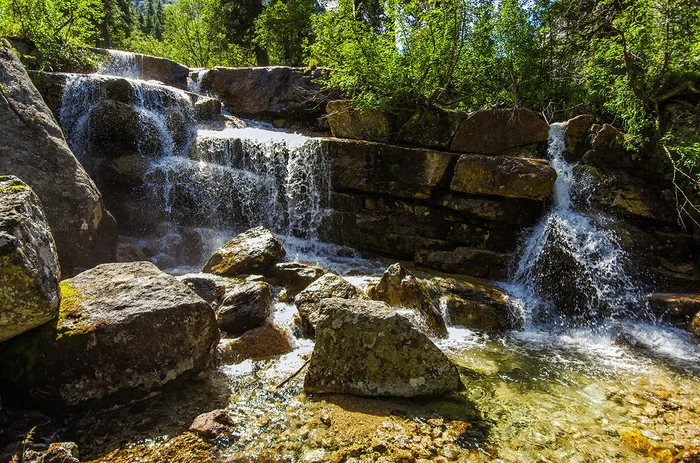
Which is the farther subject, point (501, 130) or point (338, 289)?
point (501, 130)

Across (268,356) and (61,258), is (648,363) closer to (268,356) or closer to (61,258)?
(268,356)

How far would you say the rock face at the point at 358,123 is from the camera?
39.5ft

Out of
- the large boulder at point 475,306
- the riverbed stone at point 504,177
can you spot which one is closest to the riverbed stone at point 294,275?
the large boulder at point 475,306

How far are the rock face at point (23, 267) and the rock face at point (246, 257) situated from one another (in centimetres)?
472

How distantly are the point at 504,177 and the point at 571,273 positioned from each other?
2979 mm

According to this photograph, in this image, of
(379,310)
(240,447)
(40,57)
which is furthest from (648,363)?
(40,57)

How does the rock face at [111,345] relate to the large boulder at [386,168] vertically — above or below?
below

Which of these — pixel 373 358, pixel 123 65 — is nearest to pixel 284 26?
pixel 123 65

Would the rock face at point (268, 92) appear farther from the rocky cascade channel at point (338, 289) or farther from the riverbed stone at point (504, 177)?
A: the riverbed stone at point (504, 177)

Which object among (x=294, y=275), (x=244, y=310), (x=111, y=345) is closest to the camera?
(x=111, y=345)

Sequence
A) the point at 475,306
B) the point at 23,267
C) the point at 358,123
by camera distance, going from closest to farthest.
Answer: the point at 23,267 < the point at 475,306 < the point at 358,123

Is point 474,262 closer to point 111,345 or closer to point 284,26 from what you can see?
point 111,345

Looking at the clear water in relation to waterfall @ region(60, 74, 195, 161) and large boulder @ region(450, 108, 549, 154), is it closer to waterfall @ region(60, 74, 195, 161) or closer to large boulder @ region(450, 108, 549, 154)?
large boulder @ region(450, 108, 549, 154)

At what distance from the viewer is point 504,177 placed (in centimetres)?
1006
